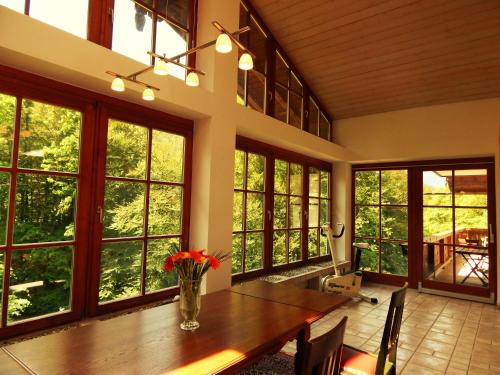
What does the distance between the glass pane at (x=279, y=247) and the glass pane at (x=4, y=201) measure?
10.2ft

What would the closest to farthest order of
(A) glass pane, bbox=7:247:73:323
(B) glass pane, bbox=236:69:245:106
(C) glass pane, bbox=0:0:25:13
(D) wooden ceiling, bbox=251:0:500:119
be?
1. (C) glass pane, bbox=0:0:25:13
2. (A) glass pane, bbox=7:247:73:323
3. (D) wooden ceiling, bbox=251:0:500:119
4. (B) glass pane, bbox=236:69:245:106

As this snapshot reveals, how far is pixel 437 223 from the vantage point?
213 inches

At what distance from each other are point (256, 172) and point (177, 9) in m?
2.02

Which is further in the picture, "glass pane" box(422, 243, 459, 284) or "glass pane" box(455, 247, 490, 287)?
"glass pane" box(422, 243, 459, 284)

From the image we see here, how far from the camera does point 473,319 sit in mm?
4199

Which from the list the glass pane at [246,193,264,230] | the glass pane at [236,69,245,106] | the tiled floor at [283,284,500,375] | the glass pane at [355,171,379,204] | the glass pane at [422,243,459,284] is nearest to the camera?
the tiled floor at [283,284,500,375]

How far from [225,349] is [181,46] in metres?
2.84

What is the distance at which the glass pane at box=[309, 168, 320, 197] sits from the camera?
5.47 metres

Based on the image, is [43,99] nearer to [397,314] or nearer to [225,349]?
[225,349]

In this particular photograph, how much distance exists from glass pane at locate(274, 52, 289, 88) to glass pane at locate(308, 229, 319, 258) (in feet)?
7.64

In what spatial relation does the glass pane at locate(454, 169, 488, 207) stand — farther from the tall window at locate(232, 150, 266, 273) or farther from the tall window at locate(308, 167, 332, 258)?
the tall window at locate(232, 150, 266, 273)

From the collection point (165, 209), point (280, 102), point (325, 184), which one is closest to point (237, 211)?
point (165, 209)

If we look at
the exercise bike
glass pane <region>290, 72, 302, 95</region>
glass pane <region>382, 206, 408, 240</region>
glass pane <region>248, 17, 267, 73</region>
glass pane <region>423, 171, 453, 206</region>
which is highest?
glass pane <region>248, 17, 267, 73</region>

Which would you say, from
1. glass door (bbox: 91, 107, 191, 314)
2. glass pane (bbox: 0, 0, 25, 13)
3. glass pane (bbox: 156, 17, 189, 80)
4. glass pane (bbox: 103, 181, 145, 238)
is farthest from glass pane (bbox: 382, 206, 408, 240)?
glass pane (bbox: 0, 0, 25, 13)
